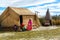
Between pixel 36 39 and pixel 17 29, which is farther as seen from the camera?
pixel 17 29

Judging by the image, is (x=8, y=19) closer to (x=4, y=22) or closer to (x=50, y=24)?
(x=4, y=22)

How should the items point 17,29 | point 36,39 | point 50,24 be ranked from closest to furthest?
point 36,39
point 17,29
point 50,24

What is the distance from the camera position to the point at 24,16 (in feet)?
79.6

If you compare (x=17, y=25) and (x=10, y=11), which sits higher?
(x=10, y=11)

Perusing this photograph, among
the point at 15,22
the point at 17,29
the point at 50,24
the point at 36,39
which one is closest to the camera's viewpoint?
the point at 36,39

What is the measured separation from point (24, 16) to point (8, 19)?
Answer: 6.86 feet

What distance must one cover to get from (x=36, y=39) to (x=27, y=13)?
386 inches

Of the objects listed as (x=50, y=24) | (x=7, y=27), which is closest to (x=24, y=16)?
(x=7, y=27)

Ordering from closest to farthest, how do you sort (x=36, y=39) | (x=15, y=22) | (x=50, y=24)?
(x=36, y=39) → (x=15, y=22) → (x=50, y=24)

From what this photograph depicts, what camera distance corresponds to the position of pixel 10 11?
24.4 meters

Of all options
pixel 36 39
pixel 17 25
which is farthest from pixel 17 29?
pixel 36 39

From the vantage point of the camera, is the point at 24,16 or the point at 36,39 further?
the point at 24,16

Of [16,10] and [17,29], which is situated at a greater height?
[16,10]

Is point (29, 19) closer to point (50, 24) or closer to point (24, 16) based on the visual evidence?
point (24, 16)
